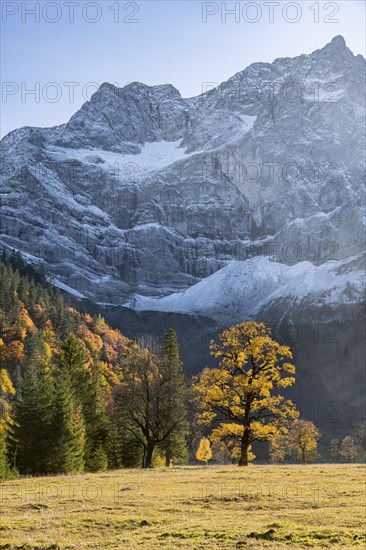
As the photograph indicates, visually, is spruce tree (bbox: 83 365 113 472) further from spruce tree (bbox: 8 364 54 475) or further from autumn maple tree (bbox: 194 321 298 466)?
autumn maple tree (bbox: 194 321 298 466)

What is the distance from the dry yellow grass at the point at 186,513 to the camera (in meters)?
17.9

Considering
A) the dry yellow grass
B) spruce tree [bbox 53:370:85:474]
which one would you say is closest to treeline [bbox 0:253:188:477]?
spruce tree [bbox 53:370:85:474]

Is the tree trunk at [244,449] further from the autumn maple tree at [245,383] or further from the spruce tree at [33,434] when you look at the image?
the spruce tree at [33,434]

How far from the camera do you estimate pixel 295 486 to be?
3244 centimetres

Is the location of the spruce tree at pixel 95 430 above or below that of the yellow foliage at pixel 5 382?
below

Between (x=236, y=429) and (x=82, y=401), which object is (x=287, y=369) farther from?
(x=82, y=401)

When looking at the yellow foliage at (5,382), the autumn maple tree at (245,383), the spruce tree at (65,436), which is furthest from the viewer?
the yellow foliage at (5,382)

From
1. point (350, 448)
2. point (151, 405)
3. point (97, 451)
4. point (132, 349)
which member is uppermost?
point (132, 349)

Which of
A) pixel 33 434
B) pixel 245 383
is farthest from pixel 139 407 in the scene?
pixel 245 383

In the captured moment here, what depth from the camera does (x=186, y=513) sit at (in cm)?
2366

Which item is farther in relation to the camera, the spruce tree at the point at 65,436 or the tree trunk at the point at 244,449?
the spruce tree at the point at 65,436

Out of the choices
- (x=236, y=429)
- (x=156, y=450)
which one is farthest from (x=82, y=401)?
(x=236, y=429)

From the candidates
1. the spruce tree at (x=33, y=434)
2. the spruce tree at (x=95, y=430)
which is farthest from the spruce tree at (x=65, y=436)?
the spruce tree at (x=95, y=430)

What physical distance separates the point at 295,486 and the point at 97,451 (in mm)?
28245
